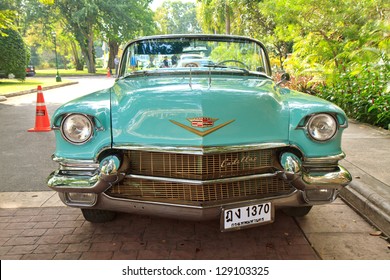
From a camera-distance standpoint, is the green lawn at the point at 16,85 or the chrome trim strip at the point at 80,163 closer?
the chrome trim strip at the point at 80,163

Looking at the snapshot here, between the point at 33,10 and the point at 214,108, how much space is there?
37.2 meters

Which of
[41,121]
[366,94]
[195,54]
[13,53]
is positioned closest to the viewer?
[195,54]

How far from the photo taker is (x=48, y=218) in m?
3.22

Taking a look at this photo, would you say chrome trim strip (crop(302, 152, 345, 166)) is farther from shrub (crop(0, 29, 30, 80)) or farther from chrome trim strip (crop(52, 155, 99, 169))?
shrub (crop(0, 29, 30, 80))

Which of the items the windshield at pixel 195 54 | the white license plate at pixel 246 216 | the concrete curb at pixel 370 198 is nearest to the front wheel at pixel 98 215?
the white license plate at pixel 246 216

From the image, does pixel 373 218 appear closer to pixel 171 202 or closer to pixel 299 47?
pixel 171 202

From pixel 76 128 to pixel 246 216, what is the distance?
1.31 m

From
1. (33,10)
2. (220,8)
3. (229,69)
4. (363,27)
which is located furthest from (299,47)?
(33,10)

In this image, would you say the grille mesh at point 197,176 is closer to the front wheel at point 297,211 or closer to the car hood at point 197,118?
the car hood at point 197,118

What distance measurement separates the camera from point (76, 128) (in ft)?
8.17

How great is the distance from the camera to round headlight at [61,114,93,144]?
2461 millimetres

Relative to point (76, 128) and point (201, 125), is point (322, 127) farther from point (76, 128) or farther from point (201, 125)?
point (76, 128)

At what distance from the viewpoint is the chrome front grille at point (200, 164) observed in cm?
237

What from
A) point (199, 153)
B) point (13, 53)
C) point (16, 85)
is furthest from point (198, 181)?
point (13, 53)
